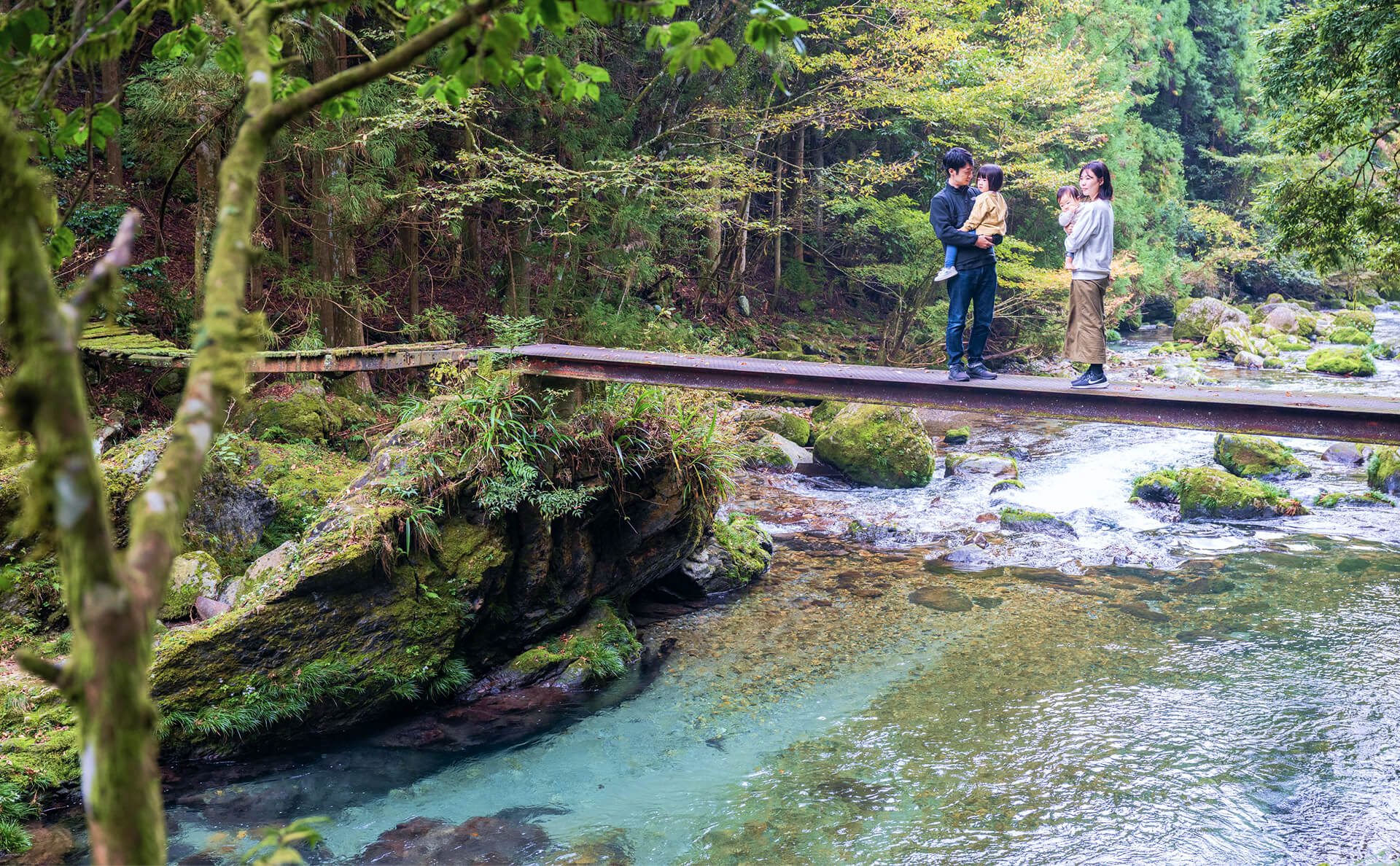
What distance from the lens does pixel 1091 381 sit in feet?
20.6

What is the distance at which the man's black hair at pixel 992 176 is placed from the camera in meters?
6.31

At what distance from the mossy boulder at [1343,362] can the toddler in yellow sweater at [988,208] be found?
1665 centimetres

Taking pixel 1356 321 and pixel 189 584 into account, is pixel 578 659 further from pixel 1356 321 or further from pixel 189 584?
pixel 1356 321

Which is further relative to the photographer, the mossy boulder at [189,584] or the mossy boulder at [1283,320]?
the mossy boulder at [1283,320]

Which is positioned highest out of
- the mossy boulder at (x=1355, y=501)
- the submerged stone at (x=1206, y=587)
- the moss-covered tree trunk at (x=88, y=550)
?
the moss-covered tree trunk at (x=88, y=550)

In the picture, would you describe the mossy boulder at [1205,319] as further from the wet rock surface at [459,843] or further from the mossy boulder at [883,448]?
the wet rock surface at [459,843]

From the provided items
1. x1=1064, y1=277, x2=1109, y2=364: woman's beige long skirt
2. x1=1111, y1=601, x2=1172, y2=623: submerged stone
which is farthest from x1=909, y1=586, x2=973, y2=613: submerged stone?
x1=1064, y1=277, x2=1109, y2=364: woman's beige long skirt

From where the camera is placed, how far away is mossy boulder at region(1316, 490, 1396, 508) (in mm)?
11141

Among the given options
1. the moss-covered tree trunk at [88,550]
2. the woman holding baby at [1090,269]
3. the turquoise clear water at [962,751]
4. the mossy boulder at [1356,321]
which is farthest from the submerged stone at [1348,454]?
the moss-covered tree trunk at [88,550]

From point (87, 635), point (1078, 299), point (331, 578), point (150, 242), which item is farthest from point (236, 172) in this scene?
point (150, 242)

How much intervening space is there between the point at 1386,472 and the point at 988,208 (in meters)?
9.25

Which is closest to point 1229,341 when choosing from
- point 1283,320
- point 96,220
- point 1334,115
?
point 1283,320

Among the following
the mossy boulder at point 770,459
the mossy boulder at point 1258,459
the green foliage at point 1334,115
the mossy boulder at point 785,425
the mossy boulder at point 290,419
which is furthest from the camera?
the mossy boulder at point 785,425

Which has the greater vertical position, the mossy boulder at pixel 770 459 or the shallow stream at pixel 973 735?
the mossy boulder at pixel 770 459
